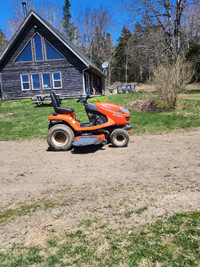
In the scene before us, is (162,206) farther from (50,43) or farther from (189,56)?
(189,56)

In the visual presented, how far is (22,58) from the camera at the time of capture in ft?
60.2

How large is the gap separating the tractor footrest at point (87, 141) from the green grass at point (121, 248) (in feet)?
9.63

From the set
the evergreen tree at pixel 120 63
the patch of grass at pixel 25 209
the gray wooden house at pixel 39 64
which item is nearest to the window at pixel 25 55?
the gray wooden house at pixel 39 64

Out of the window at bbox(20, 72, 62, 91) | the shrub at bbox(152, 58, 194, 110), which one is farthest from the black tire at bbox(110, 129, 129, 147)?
the window at bbox(20, 72, 62, 91)

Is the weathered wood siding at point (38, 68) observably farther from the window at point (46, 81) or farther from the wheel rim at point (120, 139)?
the wheel rim at point (120, 139)

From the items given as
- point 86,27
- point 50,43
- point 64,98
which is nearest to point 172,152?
point 64,98

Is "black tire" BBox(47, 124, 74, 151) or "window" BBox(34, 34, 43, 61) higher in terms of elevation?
"window" BBox(34, 34, 43, 61)

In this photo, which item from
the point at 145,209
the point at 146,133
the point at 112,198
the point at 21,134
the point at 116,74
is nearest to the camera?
the point at 145,209

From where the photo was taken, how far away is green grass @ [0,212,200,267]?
1873mm

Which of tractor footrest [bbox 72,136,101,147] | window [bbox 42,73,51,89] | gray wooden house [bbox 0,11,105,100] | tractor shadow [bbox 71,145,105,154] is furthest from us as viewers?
window [bbox 42,73,51,89]

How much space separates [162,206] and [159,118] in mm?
6582

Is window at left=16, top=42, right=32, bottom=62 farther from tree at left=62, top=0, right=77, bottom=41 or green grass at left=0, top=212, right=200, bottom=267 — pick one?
tree at left=62, top=0, right=77, bottom=41

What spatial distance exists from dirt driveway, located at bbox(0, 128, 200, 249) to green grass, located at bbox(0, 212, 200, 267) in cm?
14

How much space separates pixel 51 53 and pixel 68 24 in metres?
28.8
